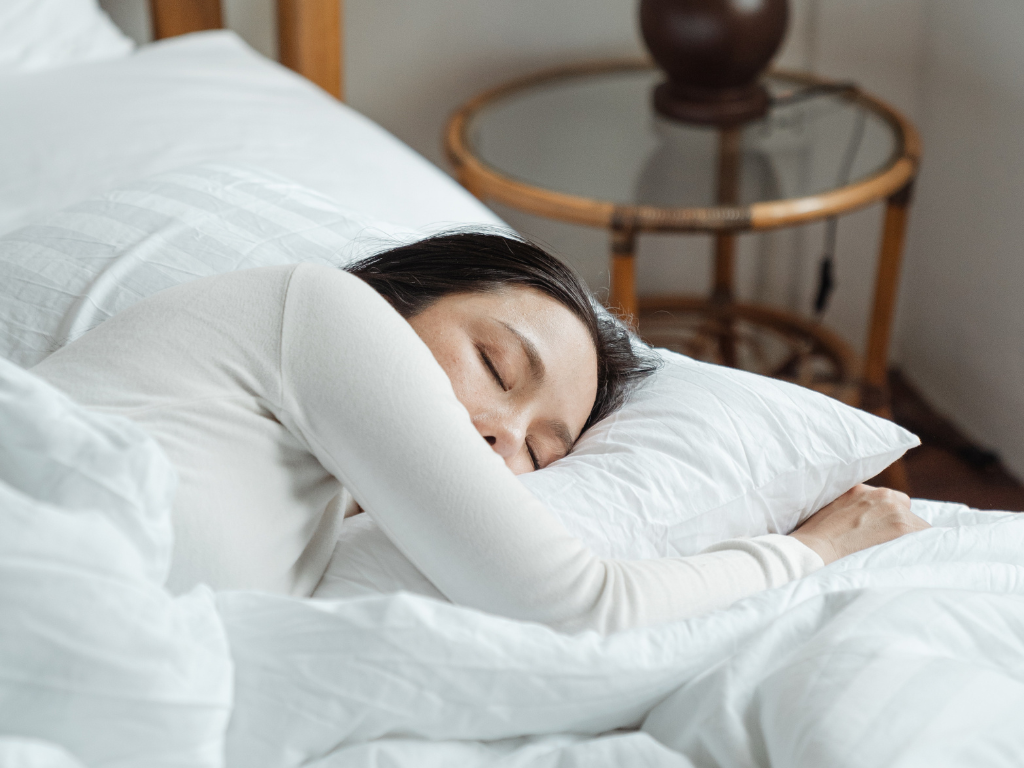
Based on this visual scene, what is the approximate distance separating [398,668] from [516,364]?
0.24m

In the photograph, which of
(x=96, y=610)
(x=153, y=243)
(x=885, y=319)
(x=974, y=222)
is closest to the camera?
(x=96, y=610)

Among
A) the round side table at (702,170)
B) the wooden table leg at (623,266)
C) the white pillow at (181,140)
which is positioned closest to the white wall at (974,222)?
the round side table at (702,170)

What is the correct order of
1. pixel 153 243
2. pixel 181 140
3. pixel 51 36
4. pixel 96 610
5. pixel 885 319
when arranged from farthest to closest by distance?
1. pixel 885 319
2. pixel 51 36
3. pixel 181 140
4. pixel 153 243
5. pixel 96 610

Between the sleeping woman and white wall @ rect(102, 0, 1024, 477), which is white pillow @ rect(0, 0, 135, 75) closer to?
white wall @ rect(102, 0, 1024, 477)

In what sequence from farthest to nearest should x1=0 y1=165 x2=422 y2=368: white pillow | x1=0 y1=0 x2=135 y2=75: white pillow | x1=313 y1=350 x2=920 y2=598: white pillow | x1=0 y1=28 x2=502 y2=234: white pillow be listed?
x1=0 y1=0 x2=135 y2=75: white pillow, x1=0 y1=28 x2=502 y2=234: white pillow, x1=0 y1=165 x2=422 y2=368: white pillow, x1=313 y1=350 x2=920 y2=598: white pillow

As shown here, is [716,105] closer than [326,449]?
No

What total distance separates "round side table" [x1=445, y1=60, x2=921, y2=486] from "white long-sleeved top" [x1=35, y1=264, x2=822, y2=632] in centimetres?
46

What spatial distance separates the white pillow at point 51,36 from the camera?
105 centimetres

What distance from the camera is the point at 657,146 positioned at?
4.32 ft

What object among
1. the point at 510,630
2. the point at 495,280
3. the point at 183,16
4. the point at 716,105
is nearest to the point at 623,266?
the point at 716,105

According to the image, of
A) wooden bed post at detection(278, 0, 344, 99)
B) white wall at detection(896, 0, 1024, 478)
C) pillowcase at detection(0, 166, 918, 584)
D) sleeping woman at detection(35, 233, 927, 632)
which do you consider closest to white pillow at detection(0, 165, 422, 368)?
pillowcase at detection(0, 166, 918, 584)

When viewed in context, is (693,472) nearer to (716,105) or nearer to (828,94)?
(716,105)

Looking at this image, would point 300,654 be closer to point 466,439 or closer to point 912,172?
point 466,439

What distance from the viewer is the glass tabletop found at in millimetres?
1206
